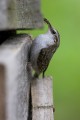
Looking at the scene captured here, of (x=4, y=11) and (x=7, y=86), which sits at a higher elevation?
(x=4, y=11)

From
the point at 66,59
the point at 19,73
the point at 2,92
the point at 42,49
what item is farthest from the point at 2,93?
the point at 66,59

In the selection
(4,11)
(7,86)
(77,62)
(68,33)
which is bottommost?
(77,62)

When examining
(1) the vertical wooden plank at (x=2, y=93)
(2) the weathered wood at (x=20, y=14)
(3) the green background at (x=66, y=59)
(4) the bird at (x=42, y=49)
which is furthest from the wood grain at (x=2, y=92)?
(3) the green background at (x=66, y=59)

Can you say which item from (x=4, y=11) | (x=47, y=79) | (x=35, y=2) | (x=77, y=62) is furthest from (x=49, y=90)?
(x=77, y=62)

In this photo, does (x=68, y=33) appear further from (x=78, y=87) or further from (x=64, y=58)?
(x=78, y=87)

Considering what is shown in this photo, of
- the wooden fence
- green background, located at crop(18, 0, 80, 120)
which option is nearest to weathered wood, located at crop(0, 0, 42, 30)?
the wooden fence

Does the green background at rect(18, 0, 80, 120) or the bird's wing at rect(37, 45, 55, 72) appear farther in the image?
the green background at rect(18, 0, 80, 120)

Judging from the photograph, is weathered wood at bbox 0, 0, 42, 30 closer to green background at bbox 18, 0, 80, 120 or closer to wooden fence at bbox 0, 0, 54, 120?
wooden fence at bbox 0, 0, 54, 120
